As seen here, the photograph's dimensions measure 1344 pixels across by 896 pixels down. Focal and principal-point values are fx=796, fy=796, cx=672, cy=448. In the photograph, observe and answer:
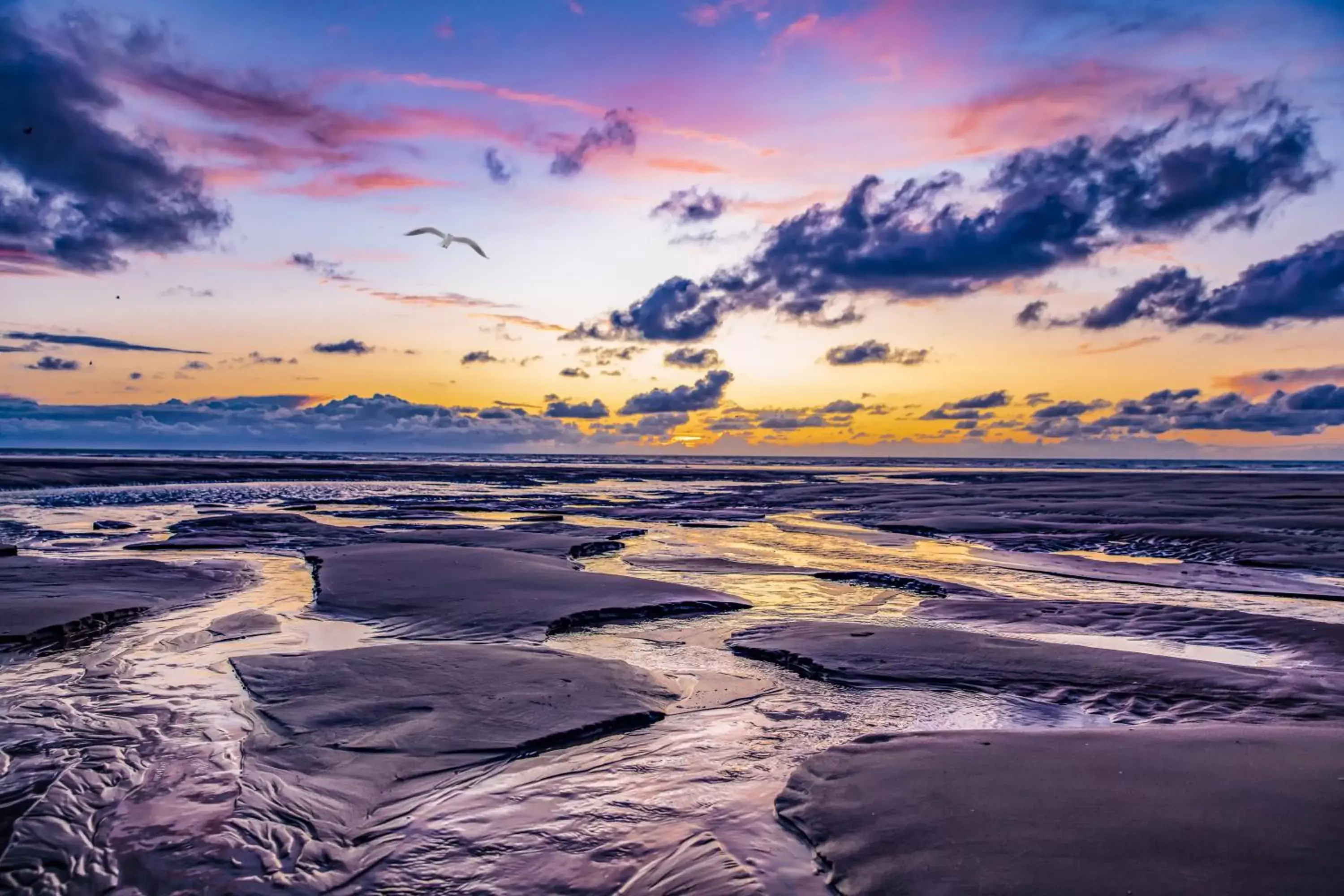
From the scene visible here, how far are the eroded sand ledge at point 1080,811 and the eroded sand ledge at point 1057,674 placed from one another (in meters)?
0.70

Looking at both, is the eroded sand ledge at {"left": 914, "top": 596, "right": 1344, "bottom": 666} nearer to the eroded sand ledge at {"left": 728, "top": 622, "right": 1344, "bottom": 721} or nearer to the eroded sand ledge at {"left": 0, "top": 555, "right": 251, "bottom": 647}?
A: the eroded sand ledge at {"left": 728, "top": 622, "right": 1344, "bottom": 721}

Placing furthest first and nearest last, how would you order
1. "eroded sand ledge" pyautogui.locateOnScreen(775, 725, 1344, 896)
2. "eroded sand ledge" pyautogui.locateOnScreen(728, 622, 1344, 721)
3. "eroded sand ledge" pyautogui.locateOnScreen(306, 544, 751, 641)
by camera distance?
"eroded sand ledge" pyautogui.locateOnScreen(306, 544, 751, 641), "eroded sand ledge" pyautogui.locateOnScreen(728, 622, 1344, 721), "eroded sand ledge" pyautogui.locateOnScreen(775, 725, 1344, 896)

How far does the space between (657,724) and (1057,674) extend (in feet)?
14.7

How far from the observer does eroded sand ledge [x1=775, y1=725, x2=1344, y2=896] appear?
14.1ft

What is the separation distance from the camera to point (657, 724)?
23.3 ft

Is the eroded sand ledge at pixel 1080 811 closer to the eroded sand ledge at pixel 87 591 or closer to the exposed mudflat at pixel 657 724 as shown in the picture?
the exposed mudflat at pixel 657 724

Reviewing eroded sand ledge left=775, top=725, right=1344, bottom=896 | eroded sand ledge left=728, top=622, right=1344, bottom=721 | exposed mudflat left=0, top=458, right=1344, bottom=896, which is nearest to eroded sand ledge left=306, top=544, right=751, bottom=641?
exposed mudflat left=0, top=458, right=1344, bottom=896

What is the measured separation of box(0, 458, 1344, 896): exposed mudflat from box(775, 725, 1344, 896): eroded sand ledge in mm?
28

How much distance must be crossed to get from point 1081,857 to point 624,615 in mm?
7670

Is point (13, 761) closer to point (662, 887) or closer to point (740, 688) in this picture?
point (662, 887)

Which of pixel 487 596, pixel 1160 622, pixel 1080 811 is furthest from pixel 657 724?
pixel 1160 622

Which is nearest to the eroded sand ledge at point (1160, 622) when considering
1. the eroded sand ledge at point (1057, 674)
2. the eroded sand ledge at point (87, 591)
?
the eroded sand ledge at point (1057, 674)

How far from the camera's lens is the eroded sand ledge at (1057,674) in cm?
745

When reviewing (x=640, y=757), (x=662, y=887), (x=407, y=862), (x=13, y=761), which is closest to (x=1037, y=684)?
(x=640, y=757)
